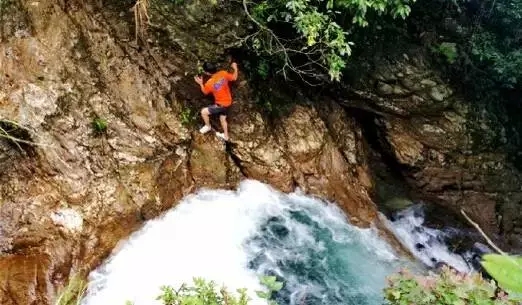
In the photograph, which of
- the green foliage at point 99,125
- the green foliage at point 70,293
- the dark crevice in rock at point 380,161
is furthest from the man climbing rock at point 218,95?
the green foliage at point 70,293

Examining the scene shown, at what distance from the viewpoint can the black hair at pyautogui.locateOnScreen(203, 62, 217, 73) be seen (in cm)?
854

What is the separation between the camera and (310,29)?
7484 mm

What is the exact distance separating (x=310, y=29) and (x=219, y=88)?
1797 mm

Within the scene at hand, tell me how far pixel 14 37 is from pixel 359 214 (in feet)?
20.6

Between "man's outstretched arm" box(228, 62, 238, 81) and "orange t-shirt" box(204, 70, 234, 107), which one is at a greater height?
"man's outstretched arm" box(228, 62, 238, 81)

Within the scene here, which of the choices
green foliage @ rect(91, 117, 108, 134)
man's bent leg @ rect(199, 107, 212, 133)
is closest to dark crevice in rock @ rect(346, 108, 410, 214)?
man's bent leg @ rect(199, 107, 212, 133)

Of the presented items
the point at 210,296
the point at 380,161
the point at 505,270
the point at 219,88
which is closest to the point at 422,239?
the point at 380,161

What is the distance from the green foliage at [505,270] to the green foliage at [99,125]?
689cm

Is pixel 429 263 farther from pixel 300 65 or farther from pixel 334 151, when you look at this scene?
pixel 300 65

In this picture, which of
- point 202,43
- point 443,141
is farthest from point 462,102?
point 202,43

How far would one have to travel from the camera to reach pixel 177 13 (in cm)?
829

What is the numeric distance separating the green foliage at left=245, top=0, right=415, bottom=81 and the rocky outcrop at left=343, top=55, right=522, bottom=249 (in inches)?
48.8

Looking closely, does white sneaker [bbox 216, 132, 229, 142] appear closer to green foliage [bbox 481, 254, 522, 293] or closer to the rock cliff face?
the rock cliff face

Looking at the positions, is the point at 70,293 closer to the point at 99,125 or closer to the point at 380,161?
the point at 99,125
